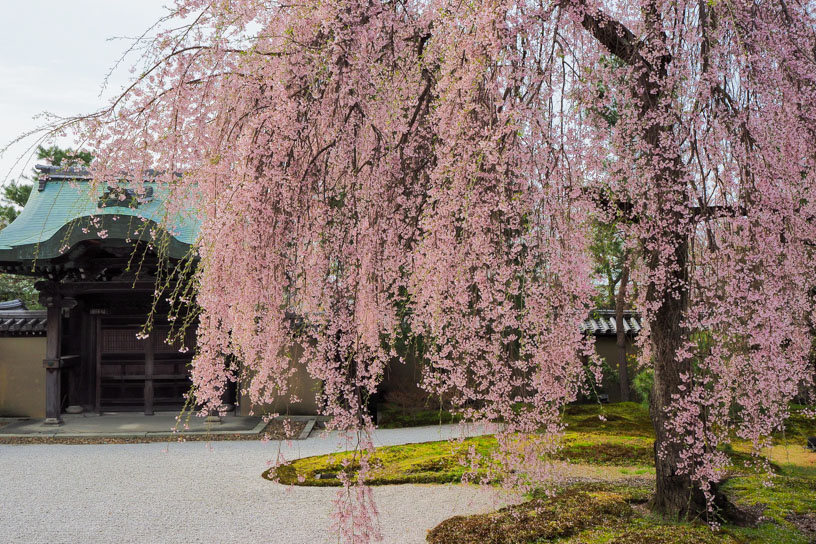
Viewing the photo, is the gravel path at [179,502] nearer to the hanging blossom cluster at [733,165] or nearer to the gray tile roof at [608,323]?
the hanging blossom cluster at [733,165]

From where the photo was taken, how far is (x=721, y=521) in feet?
17.9

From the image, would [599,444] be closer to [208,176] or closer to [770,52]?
[770,52]

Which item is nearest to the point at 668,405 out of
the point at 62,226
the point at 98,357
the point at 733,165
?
the point at 733,165

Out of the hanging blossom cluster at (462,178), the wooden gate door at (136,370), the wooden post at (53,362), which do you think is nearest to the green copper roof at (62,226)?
the wooden post at (53,362)

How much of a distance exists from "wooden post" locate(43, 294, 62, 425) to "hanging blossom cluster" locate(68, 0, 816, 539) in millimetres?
9724

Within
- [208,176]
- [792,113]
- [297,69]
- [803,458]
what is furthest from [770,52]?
[803,458]

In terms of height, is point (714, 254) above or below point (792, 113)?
below

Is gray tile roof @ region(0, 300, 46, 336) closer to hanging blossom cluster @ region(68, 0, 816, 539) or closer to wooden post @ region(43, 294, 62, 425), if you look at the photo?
wooden post @ region(43, 294, 62, 425)

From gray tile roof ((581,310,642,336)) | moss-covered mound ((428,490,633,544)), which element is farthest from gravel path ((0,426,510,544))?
gray tile roof ((581,310,642,336))

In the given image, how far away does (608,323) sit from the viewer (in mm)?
15539

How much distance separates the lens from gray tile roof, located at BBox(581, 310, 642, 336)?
1498 centimetres

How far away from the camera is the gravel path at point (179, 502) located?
18.1 ft

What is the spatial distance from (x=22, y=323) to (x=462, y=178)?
12789 millimetres

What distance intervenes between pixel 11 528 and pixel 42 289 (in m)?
7.18
